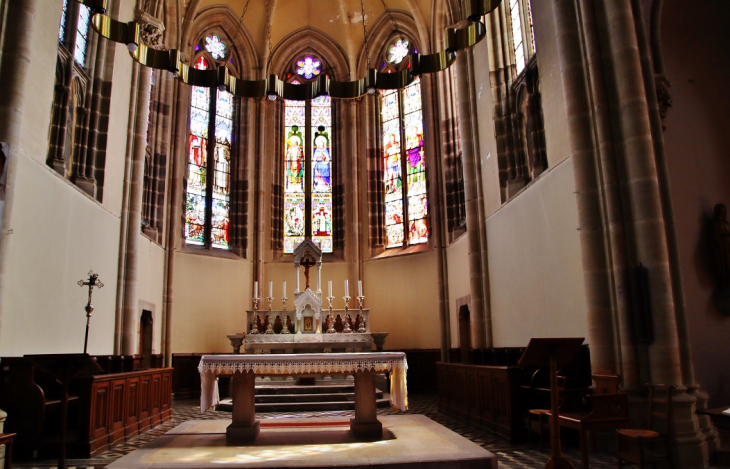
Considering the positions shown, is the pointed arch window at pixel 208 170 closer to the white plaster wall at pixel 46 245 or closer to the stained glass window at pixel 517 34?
the white plaster wall at pixel 46 245

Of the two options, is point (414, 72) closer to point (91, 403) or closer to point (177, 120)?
point (91, 403)

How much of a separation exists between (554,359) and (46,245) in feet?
25.9

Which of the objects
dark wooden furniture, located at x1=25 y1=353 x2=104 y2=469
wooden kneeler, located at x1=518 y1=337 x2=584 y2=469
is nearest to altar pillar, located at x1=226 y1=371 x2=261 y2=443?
dark wooden furniture, located at x1=25 y1=353 x2=104 y2=469

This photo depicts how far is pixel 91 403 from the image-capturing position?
24.2 ft

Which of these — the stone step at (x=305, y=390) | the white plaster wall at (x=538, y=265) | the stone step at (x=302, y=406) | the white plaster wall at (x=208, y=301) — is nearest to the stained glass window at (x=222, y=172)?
the white plaster wall at (x=208, y=301)

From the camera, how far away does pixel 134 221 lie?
1255 centimetres

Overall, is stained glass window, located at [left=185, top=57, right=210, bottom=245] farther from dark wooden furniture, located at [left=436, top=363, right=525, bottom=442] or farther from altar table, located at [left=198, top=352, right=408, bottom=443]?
altar table, located at [left=198, top=352, right=408, bottom=443]

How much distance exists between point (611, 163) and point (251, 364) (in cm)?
539

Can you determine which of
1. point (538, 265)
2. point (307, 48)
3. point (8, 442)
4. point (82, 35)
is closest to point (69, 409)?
point (8, 442)

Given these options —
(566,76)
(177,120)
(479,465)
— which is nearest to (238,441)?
(479,465)

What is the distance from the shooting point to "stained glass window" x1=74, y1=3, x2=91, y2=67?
11046 millimetres

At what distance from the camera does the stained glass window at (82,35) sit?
11046 millimetres

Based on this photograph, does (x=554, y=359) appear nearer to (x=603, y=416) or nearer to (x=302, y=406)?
(x=603, y=416)

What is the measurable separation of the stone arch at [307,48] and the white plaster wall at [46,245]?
952 cm
